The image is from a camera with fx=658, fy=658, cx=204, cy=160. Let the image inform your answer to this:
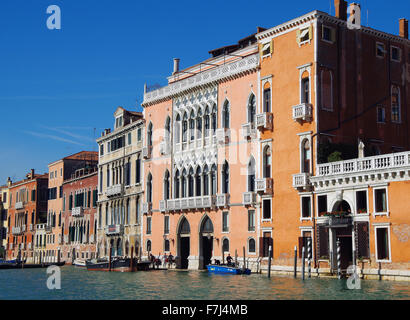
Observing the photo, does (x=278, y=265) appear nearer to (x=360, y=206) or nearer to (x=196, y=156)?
(x=360, y=206)

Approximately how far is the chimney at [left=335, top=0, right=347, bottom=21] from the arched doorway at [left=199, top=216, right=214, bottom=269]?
1263 cm

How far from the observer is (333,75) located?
99.5 ft

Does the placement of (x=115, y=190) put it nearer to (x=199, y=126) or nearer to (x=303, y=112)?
(x=199, y=126)

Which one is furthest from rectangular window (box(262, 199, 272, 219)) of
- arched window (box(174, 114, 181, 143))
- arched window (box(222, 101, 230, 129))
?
arched window (box(174, 114, 181, 143))

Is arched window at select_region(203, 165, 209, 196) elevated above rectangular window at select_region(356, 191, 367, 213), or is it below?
above

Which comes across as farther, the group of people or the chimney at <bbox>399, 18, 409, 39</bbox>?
the group of people

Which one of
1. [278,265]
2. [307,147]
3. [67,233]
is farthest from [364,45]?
[67,233]

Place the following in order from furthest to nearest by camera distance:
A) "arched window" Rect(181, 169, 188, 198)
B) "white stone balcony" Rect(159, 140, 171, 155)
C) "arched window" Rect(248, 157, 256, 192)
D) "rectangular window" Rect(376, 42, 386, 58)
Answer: "white stone balcony" Rect(159, 140, 171, 155) → "arched window" Rect(181, 169, 188, 198) → "arched window" Rect(248, 157, 256, 192) → "rectangular window" Rect(376, 42, 386, 58)

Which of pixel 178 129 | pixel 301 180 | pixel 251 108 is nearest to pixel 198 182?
pixel 178 129

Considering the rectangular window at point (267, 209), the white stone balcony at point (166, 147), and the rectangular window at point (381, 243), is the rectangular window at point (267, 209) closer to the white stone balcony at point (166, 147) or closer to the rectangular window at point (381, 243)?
the rectangular window at point (381, 243)

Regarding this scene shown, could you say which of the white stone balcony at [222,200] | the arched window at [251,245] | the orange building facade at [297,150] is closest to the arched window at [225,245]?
the orange building facade at [297,150]

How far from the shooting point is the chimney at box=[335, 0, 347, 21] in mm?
31406

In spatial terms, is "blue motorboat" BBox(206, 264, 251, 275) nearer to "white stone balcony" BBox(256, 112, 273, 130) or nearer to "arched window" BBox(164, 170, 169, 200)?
"white stone balcony" BBox(256, 112, 273, 130)
